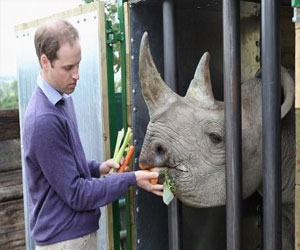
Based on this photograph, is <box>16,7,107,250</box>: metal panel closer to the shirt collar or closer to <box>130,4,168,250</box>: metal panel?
<box>130,4,168,250</box>: metal panel

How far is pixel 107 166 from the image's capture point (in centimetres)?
261

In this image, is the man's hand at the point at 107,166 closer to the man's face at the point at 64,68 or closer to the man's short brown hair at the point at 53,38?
the man's face at the point at 64,68

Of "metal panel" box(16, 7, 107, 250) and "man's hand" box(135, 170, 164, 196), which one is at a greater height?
"metal panel" box(16, 7, 107, 250)

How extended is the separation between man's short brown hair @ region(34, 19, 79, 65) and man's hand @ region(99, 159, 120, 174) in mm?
685

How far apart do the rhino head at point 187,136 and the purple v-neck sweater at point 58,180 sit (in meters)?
0.21

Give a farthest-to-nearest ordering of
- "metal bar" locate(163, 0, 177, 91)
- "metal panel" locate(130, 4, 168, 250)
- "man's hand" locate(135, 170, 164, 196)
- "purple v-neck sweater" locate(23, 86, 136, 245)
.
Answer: "metal panel" locate(130, 4, 168, 250), "metal bar" locate(163, 0, 177, 91), "man's hand" locate(135, 170, 164, 196), "purple v-neck sweater" locate(23, 86, 136, 245)

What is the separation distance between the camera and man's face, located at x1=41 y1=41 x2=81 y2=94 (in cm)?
214

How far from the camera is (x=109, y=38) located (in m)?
2.75

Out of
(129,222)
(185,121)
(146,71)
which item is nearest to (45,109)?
(146,71)

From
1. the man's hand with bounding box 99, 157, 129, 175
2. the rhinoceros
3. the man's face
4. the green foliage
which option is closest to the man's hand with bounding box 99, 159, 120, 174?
the man's hand with bounding box 99, 157, 129, 175

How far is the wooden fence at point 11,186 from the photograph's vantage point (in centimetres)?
365

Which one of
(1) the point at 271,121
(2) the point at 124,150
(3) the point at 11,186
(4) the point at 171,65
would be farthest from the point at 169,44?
(3) the point at 11,186

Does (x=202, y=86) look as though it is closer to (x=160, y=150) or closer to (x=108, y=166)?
(x=160, y=150)

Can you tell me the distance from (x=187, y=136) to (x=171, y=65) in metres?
0.48
